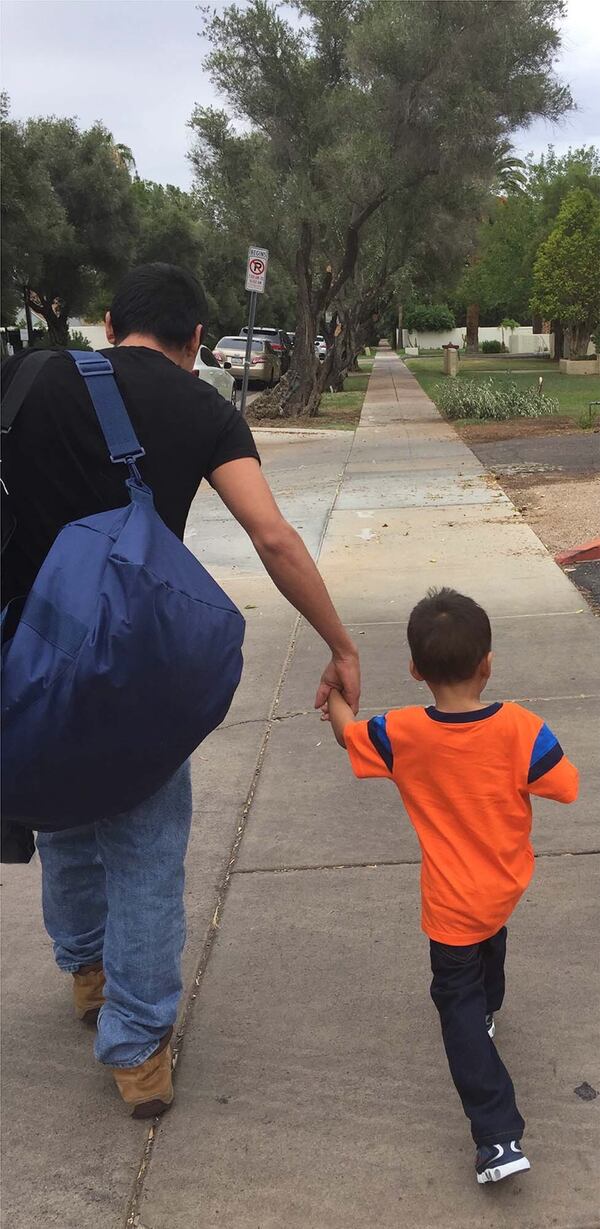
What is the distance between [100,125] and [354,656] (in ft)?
117

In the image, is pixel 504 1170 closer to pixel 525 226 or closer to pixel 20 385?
pixel 20 385

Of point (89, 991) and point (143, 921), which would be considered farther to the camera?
point (89, 991)

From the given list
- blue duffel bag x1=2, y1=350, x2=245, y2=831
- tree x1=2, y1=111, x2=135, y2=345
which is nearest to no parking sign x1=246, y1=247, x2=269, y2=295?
blue duffel bag x1=2, y1=350, x2=245, y2=831

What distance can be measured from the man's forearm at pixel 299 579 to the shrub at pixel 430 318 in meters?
69.3

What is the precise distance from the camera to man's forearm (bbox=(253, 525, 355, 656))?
247 cm

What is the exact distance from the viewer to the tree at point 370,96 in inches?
682

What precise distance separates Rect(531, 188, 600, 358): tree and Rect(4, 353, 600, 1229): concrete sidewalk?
29.9 meters

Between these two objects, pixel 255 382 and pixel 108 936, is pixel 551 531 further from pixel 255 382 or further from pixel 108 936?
pixel 255 382

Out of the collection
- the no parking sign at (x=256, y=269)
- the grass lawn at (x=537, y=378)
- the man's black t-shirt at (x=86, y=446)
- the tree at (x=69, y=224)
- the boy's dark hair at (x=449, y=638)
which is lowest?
the grass lawn at (x=537, y=378)

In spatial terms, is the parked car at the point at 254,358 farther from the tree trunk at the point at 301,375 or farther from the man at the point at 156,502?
the man at the point at 156,502

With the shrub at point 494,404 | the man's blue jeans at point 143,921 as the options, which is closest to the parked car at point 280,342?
the shrub at point 494,404

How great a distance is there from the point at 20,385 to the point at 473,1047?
166cm

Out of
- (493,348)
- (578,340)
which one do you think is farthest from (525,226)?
(493,348)

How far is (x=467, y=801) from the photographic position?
2309mm
